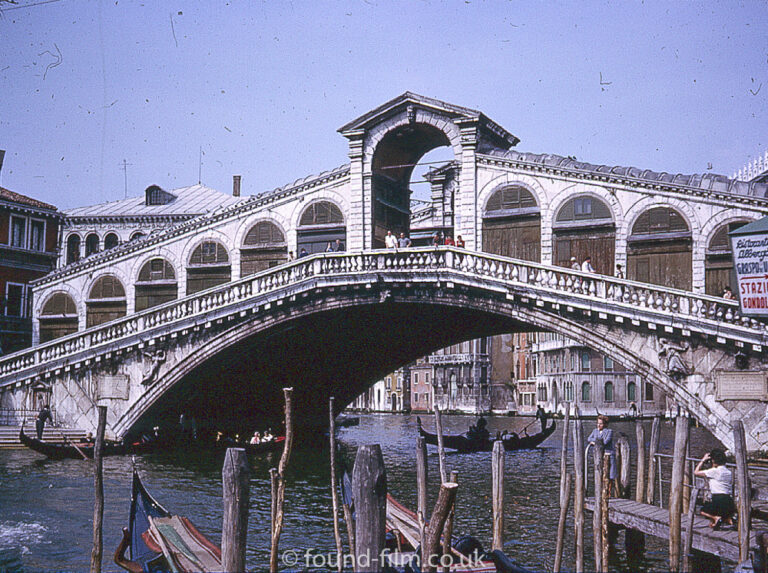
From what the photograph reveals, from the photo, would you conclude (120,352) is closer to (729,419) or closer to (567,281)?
(567,281)

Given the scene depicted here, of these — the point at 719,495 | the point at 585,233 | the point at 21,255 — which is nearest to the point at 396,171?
the point at 585,233

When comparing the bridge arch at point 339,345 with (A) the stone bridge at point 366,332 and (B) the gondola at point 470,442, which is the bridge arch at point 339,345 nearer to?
(A) the stone bridge at point 366,332

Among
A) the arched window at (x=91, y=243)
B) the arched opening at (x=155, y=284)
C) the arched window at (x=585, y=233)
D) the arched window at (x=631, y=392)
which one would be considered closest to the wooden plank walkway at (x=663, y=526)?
the arched window at (x=585, y=233)

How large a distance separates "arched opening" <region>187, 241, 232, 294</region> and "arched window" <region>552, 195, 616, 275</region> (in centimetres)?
1053

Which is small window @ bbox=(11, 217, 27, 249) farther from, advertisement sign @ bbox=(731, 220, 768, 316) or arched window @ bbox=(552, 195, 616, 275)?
advertisement sign @ bbox=(731, 220, 768, 316)

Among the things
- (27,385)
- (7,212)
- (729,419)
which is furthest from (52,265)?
(729,419)

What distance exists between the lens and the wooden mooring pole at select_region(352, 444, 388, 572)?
7.35 m

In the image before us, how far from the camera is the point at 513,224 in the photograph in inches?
965

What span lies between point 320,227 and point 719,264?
1139cm

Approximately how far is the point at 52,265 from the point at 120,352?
10805mm

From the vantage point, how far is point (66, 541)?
13.6m

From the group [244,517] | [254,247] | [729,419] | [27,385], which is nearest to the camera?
[244,517]

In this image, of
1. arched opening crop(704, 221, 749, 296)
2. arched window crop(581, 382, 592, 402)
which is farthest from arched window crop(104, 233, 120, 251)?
arched window crop(581, 382, 592, 402)

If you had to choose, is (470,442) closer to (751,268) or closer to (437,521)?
(751,268)
